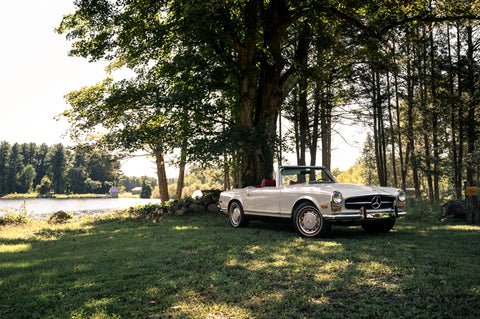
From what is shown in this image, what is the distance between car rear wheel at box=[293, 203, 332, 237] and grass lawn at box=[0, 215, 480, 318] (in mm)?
340

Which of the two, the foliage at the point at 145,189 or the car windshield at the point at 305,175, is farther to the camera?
the foliage at the point at 145,189

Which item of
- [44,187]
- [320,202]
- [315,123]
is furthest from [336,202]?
[44,187]

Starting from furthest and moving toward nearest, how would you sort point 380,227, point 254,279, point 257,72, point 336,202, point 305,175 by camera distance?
point 257,72, point 305,175, point 380,227, point 336,202, point 254,279

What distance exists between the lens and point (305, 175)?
30.7 ft

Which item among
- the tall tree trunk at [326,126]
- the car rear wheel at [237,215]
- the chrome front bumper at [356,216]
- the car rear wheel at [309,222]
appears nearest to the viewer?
the chrome front bumper at [356,216]

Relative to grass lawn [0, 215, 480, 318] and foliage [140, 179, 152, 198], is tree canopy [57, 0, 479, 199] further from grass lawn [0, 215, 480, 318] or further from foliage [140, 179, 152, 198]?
foliage [140, 179, 152, 198]

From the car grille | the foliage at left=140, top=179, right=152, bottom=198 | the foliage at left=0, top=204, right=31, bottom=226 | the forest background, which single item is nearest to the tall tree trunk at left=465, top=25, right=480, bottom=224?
the forest background

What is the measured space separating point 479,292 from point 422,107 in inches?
764

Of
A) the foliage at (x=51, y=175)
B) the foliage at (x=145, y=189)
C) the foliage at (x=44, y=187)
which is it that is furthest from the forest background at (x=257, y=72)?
the foliage at (x=44, y=187)

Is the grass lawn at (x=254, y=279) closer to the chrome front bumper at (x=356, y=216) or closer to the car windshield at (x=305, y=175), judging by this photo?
the chrome front bumper at (x=356, y=216)

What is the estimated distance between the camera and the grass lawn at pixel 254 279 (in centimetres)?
350

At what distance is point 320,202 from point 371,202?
1155mm

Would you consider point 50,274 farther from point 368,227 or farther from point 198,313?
point 368,227

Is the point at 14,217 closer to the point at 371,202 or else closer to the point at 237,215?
the point at 237,215
